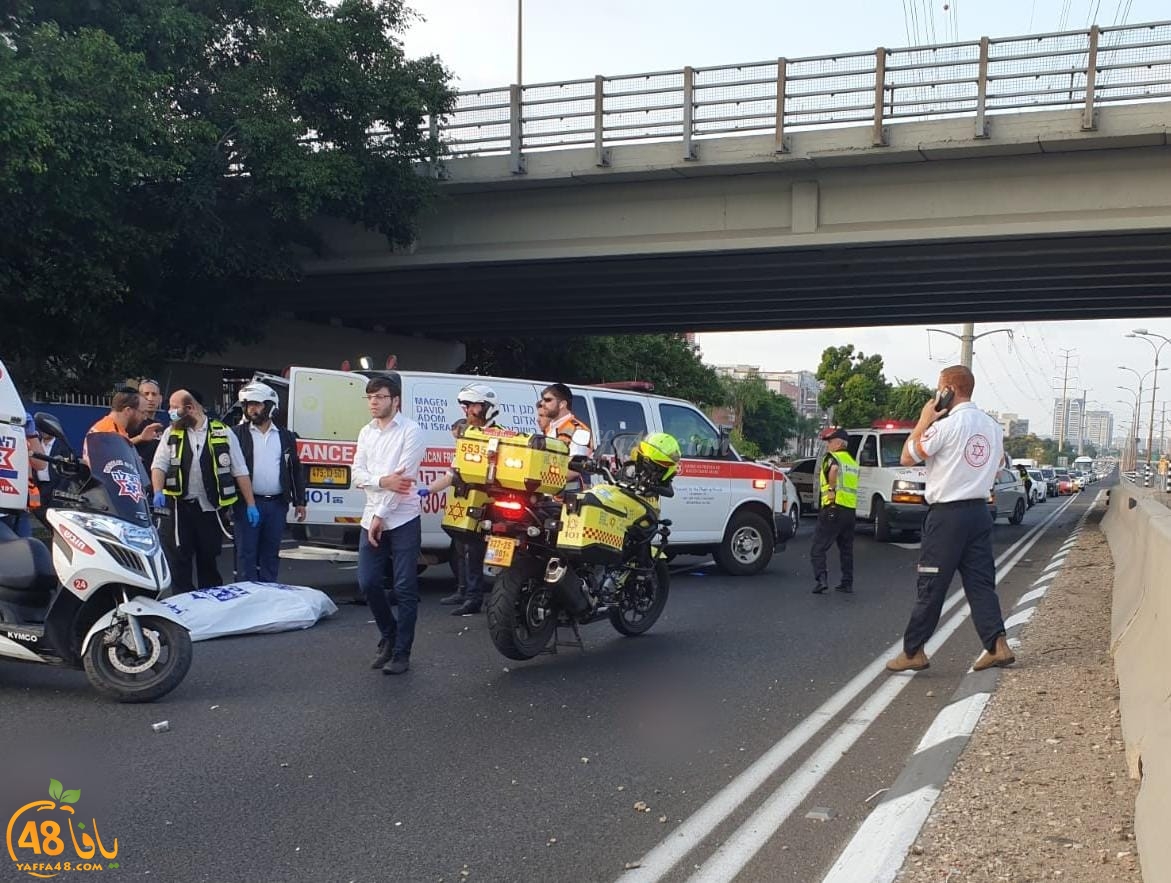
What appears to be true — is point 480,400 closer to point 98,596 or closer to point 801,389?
point 98,596

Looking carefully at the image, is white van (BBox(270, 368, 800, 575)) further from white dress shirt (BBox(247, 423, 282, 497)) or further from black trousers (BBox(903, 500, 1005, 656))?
black trousers (BBox(903, 500, 1005, 656))

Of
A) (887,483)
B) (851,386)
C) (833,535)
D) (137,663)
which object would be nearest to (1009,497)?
(887,483)

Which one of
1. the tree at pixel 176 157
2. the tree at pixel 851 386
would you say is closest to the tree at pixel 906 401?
the tree at pixel 851 386

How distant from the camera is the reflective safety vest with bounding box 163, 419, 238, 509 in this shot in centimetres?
821

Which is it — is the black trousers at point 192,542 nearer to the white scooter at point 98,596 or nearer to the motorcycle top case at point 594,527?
the white scooter at point 98,596

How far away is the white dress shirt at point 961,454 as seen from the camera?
644cm

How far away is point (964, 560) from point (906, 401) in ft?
189

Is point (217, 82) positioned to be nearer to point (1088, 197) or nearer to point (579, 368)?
point (1088, 197)

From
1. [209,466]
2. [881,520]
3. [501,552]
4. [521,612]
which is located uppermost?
[209,466]

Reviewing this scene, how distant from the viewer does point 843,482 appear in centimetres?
1091

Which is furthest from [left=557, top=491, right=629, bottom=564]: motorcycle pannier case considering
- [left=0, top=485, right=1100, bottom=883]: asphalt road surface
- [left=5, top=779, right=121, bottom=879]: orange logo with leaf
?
[left=5, top=779, right=121, bottom=879]: orange logo with leaf

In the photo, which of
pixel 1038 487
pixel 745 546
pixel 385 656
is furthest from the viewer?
pixel 1038 487

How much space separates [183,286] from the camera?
20.8 meters

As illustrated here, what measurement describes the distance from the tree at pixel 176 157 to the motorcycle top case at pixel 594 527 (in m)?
10.5
